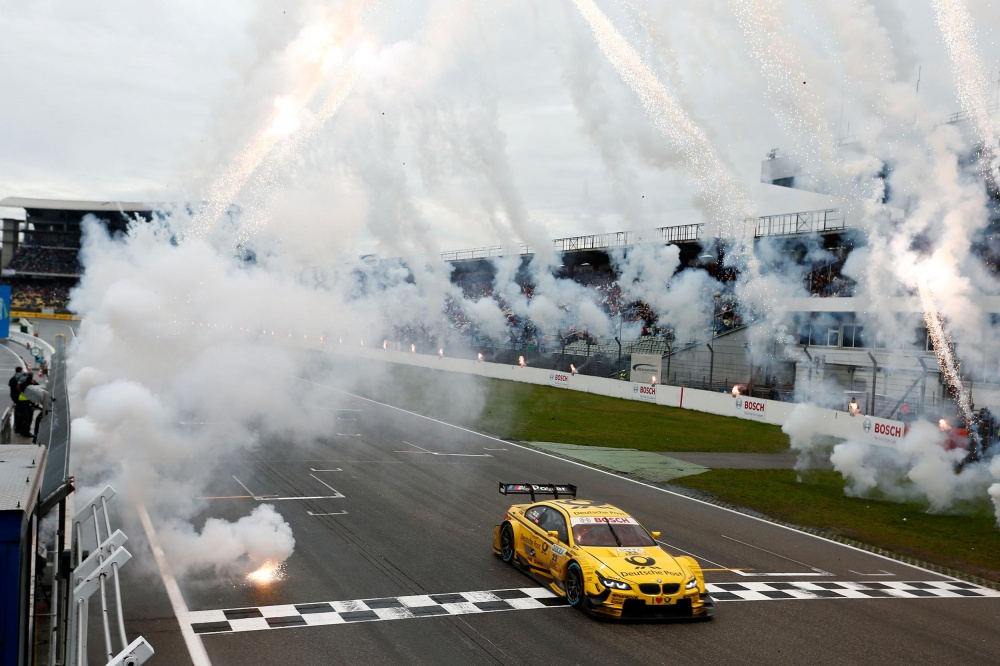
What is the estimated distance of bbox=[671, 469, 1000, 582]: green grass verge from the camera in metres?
17.2

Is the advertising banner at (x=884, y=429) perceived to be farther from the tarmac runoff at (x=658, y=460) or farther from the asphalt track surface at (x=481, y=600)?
the asphalt track surface at (x=481, y=600)

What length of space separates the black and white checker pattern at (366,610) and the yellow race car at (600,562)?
606mm

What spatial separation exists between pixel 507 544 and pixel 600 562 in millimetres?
2621

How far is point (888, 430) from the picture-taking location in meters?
30.4

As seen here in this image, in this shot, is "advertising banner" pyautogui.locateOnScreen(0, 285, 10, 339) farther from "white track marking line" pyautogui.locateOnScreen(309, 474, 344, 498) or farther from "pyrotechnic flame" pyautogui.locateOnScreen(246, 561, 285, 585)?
"pyrotechnic flame" pyautogui.locateOnScreen(246, 561, 285, 585)

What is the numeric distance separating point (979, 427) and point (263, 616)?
24.6 metres

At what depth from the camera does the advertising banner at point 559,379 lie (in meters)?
48.4

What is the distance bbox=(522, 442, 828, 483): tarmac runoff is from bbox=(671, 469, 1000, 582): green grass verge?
30.9 inches

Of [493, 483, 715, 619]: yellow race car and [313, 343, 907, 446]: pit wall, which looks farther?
[313, 343, 907, 446]: pit wall

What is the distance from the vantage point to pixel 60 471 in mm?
9609

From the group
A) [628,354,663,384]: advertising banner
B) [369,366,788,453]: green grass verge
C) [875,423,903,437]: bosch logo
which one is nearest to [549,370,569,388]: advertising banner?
[369,366,788,453]: green grass verge

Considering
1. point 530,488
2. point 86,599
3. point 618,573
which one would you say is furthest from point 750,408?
point 86,599

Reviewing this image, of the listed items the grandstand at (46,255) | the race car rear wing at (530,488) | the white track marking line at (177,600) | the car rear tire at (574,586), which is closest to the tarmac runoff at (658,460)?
the race car rear wing at (530,488)

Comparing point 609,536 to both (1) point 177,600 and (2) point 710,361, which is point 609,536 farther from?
(2) point 710,361
